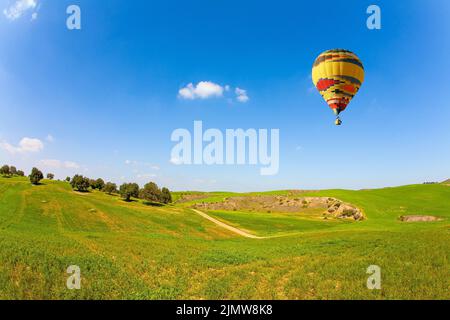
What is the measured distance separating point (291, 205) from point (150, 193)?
6135cm

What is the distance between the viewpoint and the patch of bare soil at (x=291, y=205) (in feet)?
300

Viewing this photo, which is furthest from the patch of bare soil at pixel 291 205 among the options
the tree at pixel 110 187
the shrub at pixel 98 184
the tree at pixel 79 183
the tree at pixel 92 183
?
the tree at pixel 92 183

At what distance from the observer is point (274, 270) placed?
16.6m

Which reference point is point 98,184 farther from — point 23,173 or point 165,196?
point 23,173

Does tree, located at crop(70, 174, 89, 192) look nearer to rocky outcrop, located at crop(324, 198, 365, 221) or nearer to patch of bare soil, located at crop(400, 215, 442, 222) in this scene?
rocky outcrop, located at crop(324, 198, 365, 221)

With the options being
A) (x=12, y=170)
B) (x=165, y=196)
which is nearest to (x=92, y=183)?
(x=165, y=196)

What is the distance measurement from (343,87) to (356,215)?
224 feet

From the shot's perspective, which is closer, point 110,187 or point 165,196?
point 165,196

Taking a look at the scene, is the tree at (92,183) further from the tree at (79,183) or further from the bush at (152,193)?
the bush at (152,193)

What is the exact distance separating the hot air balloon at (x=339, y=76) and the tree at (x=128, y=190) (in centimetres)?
8961

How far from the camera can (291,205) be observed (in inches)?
4675
